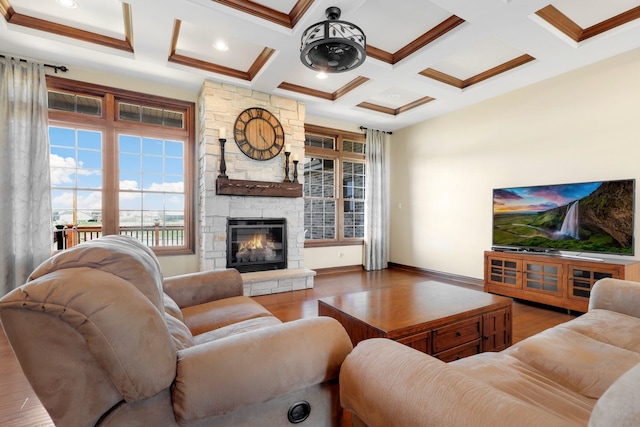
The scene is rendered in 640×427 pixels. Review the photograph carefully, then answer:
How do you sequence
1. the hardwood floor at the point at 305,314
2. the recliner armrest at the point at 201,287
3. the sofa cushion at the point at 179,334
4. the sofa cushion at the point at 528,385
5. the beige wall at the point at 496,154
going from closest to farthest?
1. the sofa cushion at the point at 528,385
2. the sofa cushion at the point at 179,334
3. the hardwood floor at the point at 305,314
4. the recliner armrest at the point at 201,287
5. the beige wall at the point at 496,154

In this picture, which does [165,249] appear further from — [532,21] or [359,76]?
[532,21]

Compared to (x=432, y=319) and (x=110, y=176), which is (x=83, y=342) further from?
(x=110, y=176)

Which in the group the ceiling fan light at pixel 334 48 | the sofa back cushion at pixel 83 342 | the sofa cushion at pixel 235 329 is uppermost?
the ceiling fan light at pixel 334 48

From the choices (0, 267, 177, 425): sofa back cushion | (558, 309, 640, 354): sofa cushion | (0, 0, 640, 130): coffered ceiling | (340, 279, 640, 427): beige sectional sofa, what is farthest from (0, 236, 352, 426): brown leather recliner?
(0, 0, 640, 130): coffered ceiling

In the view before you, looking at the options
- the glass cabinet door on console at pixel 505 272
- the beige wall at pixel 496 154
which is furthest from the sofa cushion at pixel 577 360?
the beige wall at pixel 496 154

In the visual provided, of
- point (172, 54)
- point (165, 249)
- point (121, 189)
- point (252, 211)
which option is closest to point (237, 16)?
point (172, 54)

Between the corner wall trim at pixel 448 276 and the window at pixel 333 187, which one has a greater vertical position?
the window at pixel 333 187

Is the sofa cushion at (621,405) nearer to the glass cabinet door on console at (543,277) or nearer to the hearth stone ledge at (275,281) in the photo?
the glass cabinet door on console at (543,277)

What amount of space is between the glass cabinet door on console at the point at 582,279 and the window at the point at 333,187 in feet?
10.7

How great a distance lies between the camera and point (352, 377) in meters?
0.95

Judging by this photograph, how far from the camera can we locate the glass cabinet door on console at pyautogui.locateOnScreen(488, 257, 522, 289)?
3.62 m

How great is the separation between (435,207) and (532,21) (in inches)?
120

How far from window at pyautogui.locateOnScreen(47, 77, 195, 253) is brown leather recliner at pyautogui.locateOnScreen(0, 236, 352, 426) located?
11.6 feet

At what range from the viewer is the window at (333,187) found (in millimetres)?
5398
